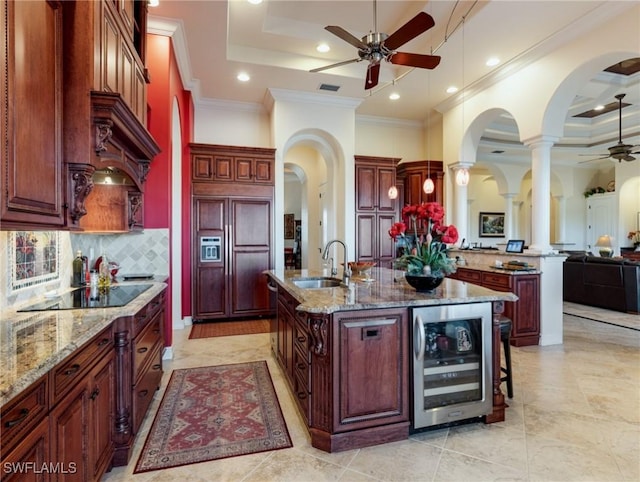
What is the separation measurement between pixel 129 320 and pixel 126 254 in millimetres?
1768

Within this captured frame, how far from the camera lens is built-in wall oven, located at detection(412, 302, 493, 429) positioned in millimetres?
2260

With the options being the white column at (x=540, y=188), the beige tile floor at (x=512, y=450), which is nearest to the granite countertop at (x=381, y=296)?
the beige tile floor at (x=512, y=450)

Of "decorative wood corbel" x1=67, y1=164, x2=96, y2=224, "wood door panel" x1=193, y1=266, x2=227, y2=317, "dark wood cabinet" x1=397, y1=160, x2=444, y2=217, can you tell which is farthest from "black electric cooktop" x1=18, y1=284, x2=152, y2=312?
"dark wood cabinet" x1=397, y1=160, x2=444, y2=217

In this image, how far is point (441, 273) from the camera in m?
2.54

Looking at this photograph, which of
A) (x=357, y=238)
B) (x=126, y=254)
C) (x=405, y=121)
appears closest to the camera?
(x=126, y=254)

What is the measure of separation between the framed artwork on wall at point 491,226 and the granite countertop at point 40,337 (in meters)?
11.7

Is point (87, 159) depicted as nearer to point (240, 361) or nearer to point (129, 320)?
point (129, 320)

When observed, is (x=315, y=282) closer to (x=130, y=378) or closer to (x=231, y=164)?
(x=130, y=378)

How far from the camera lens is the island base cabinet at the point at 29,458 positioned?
97 centimetres

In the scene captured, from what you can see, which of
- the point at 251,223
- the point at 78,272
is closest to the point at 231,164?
the point at 251,223

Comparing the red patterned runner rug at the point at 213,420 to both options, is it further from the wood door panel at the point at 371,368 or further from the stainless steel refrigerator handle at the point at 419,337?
the stainless steel refrigerator handle at the point at 419,337

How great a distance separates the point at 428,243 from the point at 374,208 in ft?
12.7

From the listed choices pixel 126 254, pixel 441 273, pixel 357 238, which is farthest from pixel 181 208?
pixel 441 273

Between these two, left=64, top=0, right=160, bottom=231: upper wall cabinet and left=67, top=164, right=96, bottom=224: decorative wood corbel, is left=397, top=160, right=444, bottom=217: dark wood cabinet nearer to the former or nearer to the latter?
left=64, top=0, right=160, bottom=231: upper wall cabinet
